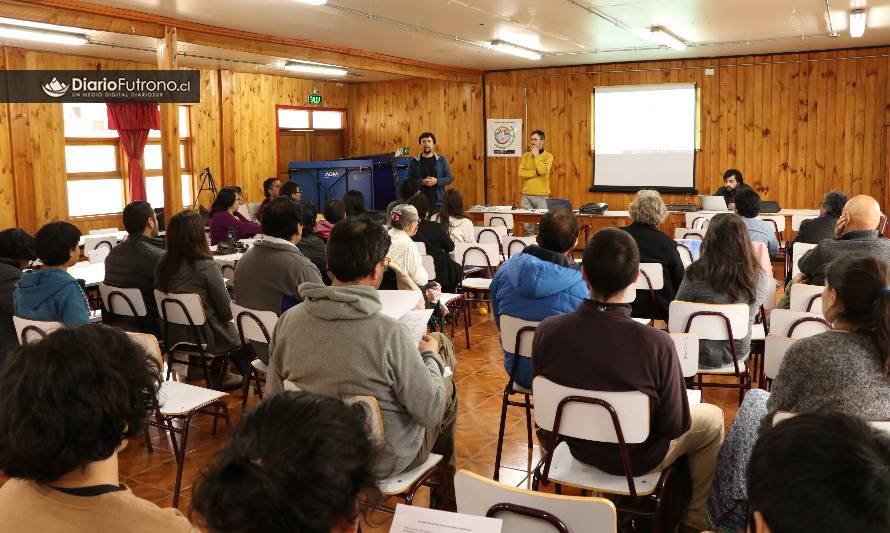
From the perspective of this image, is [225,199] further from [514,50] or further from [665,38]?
[665,38]

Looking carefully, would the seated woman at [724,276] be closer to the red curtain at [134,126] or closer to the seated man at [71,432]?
the seated man at [71,432]

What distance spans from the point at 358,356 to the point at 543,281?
5.09 ft

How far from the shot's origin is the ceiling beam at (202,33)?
698 cm

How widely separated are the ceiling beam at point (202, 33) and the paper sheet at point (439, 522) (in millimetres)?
6589

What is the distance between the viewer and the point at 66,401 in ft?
4.78

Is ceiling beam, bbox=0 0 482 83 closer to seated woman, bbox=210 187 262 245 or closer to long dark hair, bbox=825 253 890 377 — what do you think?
seated woman, bbox=210 187 262 245

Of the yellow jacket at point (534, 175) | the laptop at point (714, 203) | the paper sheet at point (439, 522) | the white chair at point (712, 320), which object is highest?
the yellow jacket at point (534, 175)

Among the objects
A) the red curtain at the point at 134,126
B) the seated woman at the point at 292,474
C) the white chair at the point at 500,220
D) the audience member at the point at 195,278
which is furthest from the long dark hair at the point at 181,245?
the red curtain at the point at 134,126

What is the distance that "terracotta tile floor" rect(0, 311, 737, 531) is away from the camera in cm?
405

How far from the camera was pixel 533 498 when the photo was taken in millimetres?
1957

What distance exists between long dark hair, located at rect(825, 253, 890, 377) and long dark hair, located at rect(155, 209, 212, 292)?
11.6 ft

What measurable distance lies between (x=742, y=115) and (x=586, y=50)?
109 inches

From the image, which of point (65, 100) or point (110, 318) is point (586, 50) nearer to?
point (65, 100)

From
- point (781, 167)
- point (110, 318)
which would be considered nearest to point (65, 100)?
point (110, 318)
